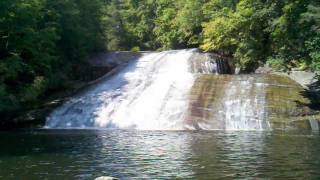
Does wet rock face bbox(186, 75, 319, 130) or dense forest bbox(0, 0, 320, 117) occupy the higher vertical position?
dense forest bbox(0, 0, 320, 117)

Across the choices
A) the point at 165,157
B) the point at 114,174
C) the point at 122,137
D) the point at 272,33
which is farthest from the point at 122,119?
the point at 114,174

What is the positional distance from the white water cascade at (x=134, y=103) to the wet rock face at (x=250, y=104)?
3.87ft

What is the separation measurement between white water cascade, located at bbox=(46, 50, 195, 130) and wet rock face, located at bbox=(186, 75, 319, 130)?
1.18m

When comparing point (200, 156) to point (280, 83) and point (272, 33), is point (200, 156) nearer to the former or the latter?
point (280, 83)

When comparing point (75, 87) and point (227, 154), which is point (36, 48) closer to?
point (75, 87)

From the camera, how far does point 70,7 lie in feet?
148

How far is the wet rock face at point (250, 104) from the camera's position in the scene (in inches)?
1235

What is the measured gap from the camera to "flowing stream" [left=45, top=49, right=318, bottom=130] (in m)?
32.2

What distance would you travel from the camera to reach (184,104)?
→ 34625 mm

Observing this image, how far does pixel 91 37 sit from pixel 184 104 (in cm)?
1698

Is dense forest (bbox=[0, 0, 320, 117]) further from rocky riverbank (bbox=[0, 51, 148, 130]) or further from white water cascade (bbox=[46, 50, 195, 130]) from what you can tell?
white water cascade (bbox=[46, 50, 195, 130])

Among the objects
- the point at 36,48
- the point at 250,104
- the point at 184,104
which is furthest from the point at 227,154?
the point at 36,48

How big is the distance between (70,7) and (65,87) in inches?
286

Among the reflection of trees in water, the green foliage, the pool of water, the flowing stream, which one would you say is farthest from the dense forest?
the reflection of trees in water
